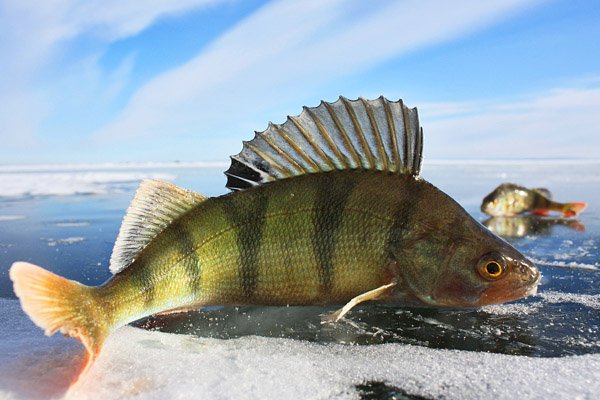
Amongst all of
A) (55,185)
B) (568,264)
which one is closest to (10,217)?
(568,264)

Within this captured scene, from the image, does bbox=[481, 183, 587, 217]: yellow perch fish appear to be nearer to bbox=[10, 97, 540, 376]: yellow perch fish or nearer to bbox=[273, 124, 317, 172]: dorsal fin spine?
bbox=[10, 97, 540, 376]: yellow perch fish

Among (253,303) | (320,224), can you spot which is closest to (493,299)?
(320,224)

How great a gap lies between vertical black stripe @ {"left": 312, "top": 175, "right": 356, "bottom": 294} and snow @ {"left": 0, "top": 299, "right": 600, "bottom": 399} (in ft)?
1.34

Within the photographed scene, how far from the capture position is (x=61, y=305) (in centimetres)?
238

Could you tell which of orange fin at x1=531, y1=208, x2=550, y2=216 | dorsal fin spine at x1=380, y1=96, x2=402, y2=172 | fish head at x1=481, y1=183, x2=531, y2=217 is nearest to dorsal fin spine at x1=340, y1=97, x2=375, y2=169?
dorsal fin spine at x1=380, y1=96, x2=402, y2=172

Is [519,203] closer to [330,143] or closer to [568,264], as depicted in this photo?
[568,264]

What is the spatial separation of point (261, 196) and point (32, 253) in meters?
3.59

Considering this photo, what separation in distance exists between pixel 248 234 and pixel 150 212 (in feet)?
2.10

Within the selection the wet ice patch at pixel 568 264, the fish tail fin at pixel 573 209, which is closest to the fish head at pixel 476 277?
the wet ice patch at pixel 568 264

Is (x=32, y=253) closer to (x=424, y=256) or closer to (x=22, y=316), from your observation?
(x=22, y=316)

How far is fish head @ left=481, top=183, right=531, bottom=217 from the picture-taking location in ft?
32.5

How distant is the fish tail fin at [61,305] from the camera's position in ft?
7.38

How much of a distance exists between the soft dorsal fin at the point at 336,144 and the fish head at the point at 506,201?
7.39 m

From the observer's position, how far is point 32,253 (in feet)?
17.6
